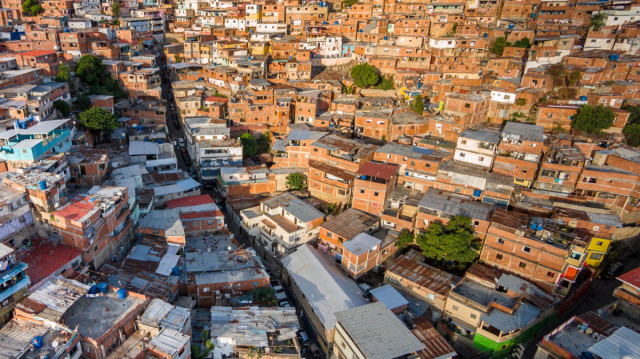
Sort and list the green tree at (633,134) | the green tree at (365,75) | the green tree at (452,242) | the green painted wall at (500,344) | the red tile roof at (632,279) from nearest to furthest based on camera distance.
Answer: the green painted wall at (500,344), the red tile roof at (632,279), the green tree at (452,242), the green tree at (633,134), the green tree at (365,75)

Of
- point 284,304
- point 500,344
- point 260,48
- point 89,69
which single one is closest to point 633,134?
point 500,344

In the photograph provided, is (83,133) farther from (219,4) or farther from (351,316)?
(219,4)

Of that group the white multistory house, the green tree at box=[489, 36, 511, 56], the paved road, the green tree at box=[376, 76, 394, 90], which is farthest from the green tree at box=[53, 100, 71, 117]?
the green tree at box=[489, 36, 511, 56]

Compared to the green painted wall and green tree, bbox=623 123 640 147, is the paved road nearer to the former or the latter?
the green painted wall

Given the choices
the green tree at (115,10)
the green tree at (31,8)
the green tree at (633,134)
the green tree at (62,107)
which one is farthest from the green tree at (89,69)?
the green tree at (633,134)

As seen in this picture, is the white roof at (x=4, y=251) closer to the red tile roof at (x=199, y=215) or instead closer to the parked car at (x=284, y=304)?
the red tile roof at (x=199, y=215)

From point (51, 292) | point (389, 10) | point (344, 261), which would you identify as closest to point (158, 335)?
point (51, 292)

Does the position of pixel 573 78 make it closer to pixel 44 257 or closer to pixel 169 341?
pixel 169 341
